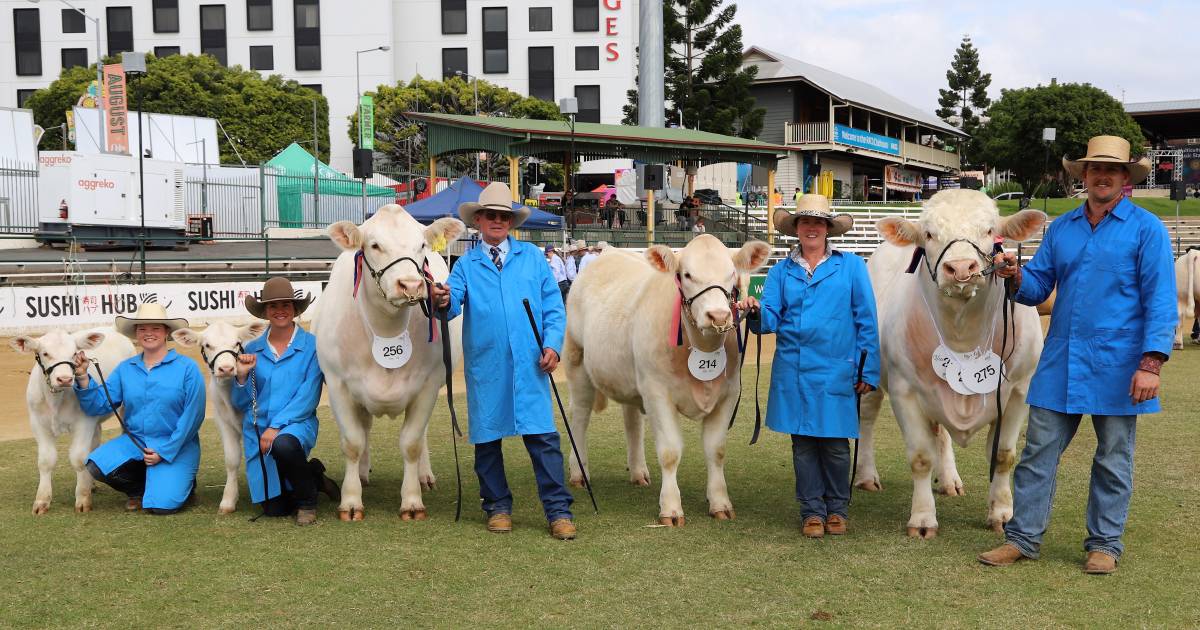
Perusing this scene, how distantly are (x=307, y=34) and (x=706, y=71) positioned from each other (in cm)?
2665

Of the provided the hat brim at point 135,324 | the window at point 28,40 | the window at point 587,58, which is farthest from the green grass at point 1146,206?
the window at point 28,40

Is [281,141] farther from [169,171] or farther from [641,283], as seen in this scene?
[641,283]

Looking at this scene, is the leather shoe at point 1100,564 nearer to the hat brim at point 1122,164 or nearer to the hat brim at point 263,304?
the hat brim at point 1122,164

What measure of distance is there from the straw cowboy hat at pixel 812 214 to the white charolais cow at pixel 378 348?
6.36ft

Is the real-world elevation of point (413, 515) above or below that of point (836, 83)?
below

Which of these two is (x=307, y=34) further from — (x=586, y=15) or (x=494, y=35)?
(x=586, y=15)

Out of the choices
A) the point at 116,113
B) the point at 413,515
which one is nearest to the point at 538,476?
the point at 413,515

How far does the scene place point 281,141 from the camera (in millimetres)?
52906

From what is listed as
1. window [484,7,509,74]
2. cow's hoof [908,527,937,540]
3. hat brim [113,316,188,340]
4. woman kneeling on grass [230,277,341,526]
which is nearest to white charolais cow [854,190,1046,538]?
cow's hoof [908,527,937,540]

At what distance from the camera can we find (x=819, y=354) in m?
5.84

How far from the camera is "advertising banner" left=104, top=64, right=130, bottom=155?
29.2 metres

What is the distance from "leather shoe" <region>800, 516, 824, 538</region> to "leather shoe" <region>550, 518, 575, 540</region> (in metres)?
1.27

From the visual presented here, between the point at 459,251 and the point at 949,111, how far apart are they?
57838 millimetres

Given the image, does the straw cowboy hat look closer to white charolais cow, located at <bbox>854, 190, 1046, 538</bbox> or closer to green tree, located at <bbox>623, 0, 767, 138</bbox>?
white charolais cow, located at <bbox>854, 190, 1046, 538</bbox>
